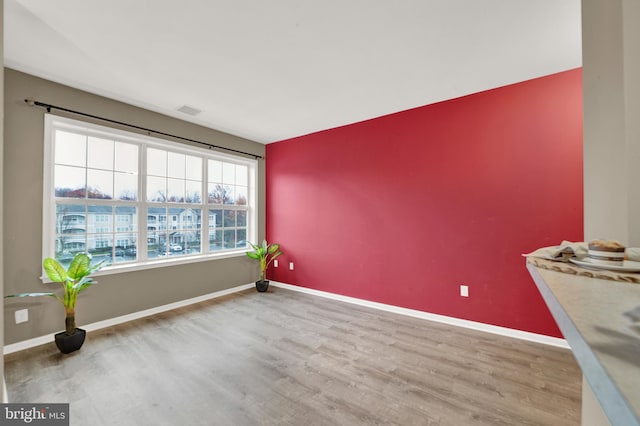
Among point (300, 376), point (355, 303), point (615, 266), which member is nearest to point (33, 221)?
point (300, 376)

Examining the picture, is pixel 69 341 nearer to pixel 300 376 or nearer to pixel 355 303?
pixel 300 376

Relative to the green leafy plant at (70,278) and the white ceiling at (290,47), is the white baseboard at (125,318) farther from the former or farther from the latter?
the white ceiling at (290,47)

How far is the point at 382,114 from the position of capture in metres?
3.46

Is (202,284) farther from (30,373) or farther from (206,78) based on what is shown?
(206,78)

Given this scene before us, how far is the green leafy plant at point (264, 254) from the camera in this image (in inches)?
170

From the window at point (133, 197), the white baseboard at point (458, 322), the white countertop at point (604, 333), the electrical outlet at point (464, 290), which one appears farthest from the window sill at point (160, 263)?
the white countertop at point (604, 333)

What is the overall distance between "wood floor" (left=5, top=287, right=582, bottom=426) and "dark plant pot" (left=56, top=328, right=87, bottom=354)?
0.20 ft

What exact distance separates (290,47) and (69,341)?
321cm

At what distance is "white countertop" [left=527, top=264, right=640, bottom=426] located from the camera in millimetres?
224

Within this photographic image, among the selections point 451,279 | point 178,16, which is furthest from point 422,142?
point 178,16

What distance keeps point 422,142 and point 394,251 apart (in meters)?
1.40

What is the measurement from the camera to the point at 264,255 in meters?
4.40

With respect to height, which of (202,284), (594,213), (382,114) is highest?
(382,114)

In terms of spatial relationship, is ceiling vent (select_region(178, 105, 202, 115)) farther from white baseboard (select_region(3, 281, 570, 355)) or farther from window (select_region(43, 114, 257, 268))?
white baseboard (select_region(3, 281, 570, 355))
